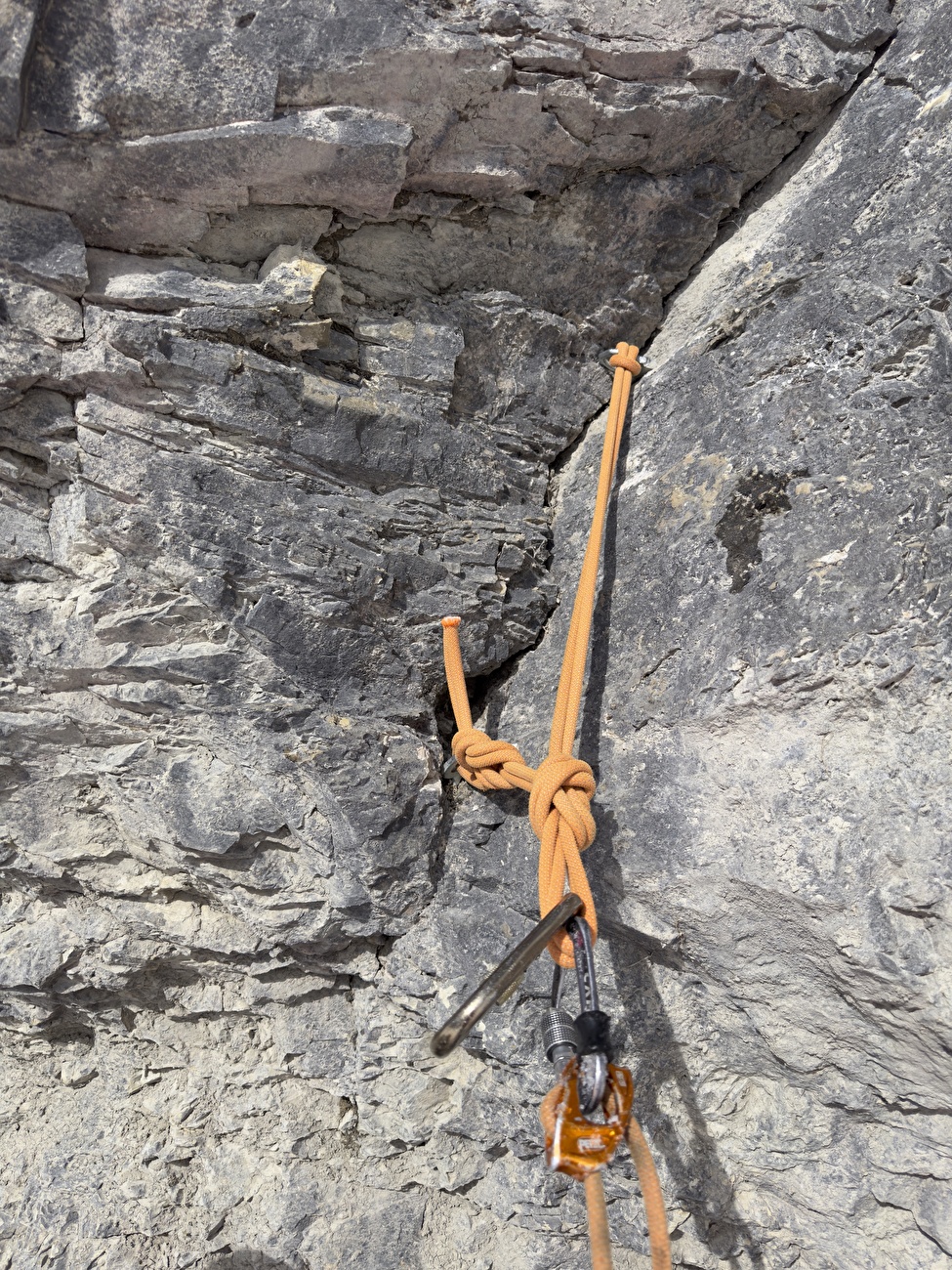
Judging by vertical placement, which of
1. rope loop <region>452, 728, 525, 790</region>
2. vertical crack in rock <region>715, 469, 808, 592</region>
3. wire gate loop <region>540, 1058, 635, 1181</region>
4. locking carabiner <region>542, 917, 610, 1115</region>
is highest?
vertical crack in rock <region>715, 469, 808, 592</region>

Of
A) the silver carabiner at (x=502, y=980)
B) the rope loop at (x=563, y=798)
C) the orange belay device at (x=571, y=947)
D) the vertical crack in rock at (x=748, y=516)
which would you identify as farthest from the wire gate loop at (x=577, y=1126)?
the vertical crack in rock at (x=748, y=516)

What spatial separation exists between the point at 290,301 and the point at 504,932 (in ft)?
5.14

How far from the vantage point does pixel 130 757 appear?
1904 millimetres

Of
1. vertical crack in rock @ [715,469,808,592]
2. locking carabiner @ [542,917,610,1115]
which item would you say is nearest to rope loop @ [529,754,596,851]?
locking carabiner @ [542,917,610,1115]

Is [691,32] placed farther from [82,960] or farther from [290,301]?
[82,960]

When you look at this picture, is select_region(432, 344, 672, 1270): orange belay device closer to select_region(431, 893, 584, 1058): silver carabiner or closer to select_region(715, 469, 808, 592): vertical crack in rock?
select_region(431, 893, 584, 1058): silver carabiner

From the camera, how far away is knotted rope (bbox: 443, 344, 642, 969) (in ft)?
4.94

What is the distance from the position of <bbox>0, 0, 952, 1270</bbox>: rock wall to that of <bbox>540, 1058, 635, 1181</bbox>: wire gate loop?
47 cm

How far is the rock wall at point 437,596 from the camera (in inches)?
62.6

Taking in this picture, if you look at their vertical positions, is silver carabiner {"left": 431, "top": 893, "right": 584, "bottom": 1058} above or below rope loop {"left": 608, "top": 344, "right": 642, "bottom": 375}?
below

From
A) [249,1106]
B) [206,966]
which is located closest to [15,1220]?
[249,1106]

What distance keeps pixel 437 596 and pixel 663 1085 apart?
1.25 m

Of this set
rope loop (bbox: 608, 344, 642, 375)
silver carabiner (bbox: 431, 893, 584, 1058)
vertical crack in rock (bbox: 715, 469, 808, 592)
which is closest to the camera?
silver carabiner (bbox: 431, 893, 584, 1058)

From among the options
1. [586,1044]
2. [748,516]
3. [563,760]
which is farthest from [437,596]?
[586,1044]
